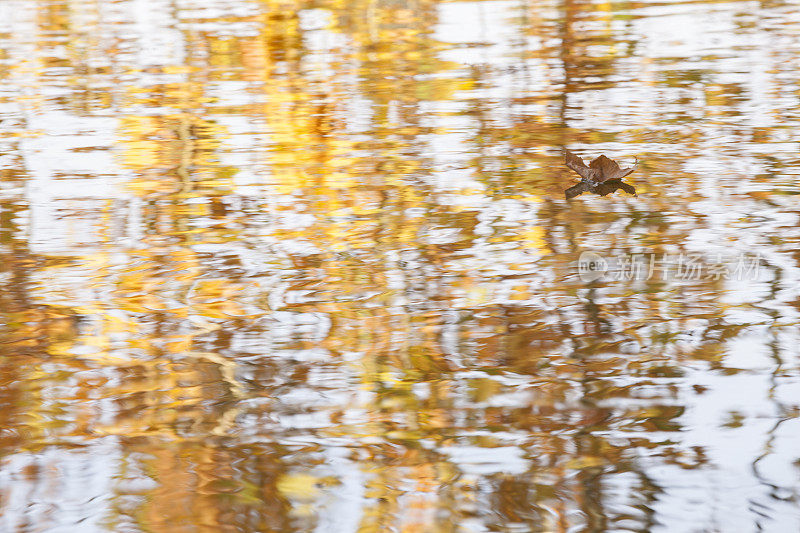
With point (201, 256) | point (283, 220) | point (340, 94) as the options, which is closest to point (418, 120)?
point (340, 94)

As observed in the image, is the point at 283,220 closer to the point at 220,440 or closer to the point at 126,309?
the point at 126,309

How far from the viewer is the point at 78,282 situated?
2420mm

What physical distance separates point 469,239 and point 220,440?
3.58ft

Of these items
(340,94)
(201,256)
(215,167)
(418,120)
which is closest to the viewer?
(201,256)

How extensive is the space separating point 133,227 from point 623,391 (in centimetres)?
148

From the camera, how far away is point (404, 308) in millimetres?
2176

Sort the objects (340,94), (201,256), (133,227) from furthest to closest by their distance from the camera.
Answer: (340,94)
(133,227)
(201,256)

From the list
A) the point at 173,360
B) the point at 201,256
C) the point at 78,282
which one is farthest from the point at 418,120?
the point at 173,360

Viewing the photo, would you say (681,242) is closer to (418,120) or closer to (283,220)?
(283,220)

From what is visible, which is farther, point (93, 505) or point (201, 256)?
point (201, 256)

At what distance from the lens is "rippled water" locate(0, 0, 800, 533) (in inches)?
58.7

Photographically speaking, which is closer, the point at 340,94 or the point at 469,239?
the point at 469,239

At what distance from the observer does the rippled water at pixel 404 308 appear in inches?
58.7

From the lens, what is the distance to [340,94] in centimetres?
457
